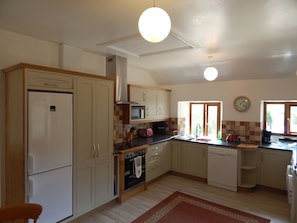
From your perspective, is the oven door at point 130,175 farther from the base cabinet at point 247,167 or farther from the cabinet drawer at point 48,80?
the base cabinet at point 247,167

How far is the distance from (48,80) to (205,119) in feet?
12.2

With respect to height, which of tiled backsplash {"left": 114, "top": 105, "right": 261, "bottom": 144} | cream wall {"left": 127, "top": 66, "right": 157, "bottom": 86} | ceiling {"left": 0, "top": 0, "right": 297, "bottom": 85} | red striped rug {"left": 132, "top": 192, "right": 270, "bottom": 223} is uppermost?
ceiling {"left": 0, "top": 0, "right": 297, "bottom": 85}

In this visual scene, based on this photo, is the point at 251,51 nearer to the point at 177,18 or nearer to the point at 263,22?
the point at 263,22

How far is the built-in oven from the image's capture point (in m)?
3.29

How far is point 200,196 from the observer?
3.45 metres

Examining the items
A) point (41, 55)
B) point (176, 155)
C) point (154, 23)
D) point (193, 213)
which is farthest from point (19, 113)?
point (176, 155)

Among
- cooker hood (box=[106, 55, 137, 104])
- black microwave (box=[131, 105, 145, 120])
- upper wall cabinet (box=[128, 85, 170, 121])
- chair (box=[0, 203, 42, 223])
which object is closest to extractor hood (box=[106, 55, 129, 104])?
cooker hood (box=[106, 55, 137, 104])

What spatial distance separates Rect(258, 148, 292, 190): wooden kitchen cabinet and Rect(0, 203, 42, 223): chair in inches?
143

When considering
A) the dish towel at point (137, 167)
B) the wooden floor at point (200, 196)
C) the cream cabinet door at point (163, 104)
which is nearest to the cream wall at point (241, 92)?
the cream cabinet door at point (163, 104)

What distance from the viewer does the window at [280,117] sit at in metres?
3.94

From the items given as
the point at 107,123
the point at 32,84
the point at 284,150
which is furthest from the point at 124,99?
the point at 284,150

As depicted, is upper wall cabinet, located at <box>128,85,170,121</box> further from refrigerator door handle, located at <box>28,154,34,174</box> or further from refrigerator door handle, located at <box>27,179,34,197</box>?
refrigerator door handle, located at <box>27,179,34,197</box>

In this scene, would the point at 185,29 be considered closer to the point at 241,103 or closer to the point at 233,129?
the point at 241,103

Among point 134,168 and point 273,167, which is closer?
point 134,168
